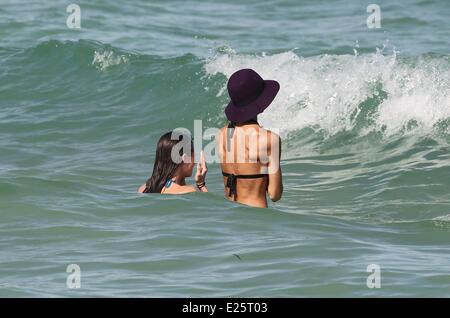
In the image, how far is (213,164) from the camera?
12.0 meters

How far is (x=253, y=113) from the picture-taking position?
27.5 ft

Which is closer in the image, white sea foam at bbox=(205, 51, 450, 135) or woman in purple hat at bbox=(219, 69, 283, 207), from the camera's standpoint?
woman in purple hat at bbox=(219, 69, 283, 207)

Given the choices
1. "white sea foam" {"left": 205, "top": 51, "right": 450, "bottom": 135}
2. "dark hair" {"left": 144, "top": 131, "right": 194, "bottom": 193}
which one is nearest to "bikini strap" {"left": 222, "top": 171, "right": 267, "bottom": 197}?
"dark hair" {"left": 144, "top": 131, "right": 194, "bottom": 193}

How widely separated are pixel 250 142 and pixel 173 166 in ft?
2.30

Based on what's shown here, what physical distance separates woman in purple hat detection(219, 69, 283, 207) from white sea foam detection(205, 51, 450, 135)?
187 inches

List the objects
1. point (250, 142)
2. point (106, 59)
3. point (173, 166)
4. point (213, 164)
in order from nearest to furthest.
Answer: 1. point (250, 142)
2. point (173, 166)
3. point (213, 164)
4. point (106, 59)

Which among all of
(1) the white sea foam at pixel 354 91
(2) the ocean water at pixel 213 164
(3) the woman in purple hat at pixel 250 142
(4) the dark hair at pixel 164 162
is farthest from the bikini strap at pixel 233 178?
(1) the white sea foam at pixel 354 91

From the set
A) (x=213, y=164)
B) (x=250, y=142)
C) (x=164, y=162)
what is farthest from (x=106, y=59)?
(x=250, y=142)

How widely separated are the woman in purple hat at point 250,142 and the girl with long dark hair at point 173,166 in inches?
9.1

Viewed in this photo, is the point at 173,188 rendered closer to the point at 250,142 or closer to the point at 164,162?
the point at 164,162

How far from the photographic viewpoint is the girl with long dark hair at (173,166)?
8.77 m

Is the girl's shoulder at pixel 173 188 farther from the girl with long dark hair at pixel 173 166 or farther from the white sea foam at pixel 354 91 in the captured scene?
the white sea foam at pixel 354 91

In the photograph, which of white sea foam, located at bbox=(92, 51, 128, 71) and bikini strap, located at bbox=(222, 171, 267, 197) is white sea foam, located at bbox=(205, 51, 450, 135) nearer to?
white sea foam, located at bbox=(92, 51, 128, 71)

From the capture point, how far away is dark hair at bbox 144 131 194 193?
8.79 m
